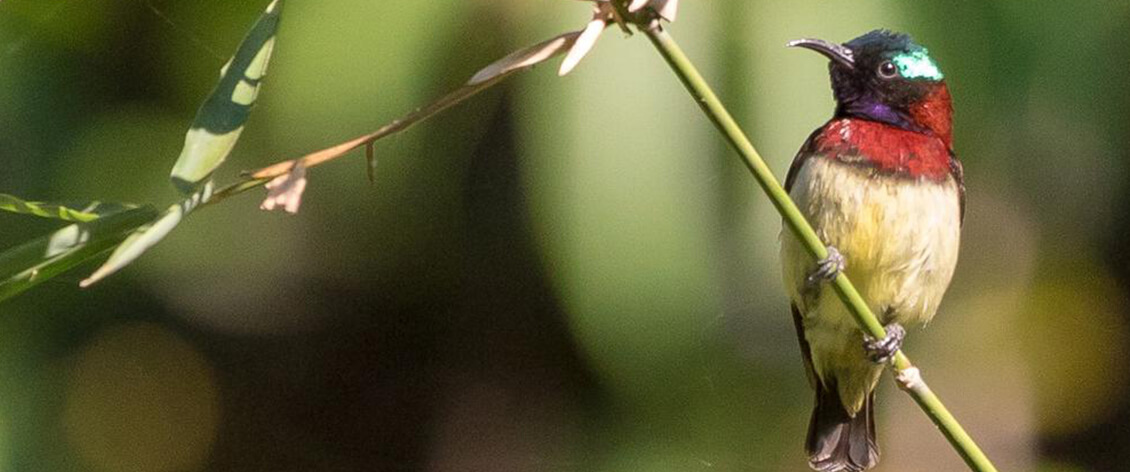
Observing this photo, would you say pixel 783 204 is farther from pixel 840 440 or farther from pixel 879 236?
pixel 840 440

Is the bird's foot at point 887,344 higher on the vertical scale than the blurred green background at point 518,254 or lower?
lower

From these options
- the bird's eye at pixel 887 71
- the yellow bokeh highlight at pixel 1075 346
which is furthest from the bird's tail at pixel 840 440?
the yellow bokeh highlight at pixel 1075 346

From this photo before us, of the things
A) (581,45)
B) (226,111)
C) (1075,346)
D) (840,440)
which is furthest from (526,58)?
(1075,346)

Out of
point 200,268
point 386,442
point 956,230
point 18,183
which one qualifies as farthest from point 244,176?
point 386,442

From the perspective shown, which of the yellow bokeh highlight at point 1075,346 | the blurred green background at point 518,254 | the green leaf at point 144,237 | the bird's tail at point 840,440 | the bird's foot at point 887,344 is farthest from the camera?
the yellow bokeh highlight at point 1075,346

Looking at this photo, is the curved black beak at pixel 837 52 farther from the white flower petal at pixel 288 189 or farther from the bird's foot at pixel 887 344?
the white flower petal at pixel 288 189

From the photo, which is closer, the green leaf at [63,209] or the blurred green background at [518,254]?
the green leaf at [63,209]

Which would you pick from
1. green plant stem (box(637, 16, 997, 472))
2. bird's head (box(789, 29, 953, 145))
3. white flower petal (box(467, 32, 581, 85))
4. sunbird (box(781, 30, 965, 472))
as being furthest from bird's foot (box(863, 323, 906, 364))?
white flower petal (box(467, 32, 581, 85))
